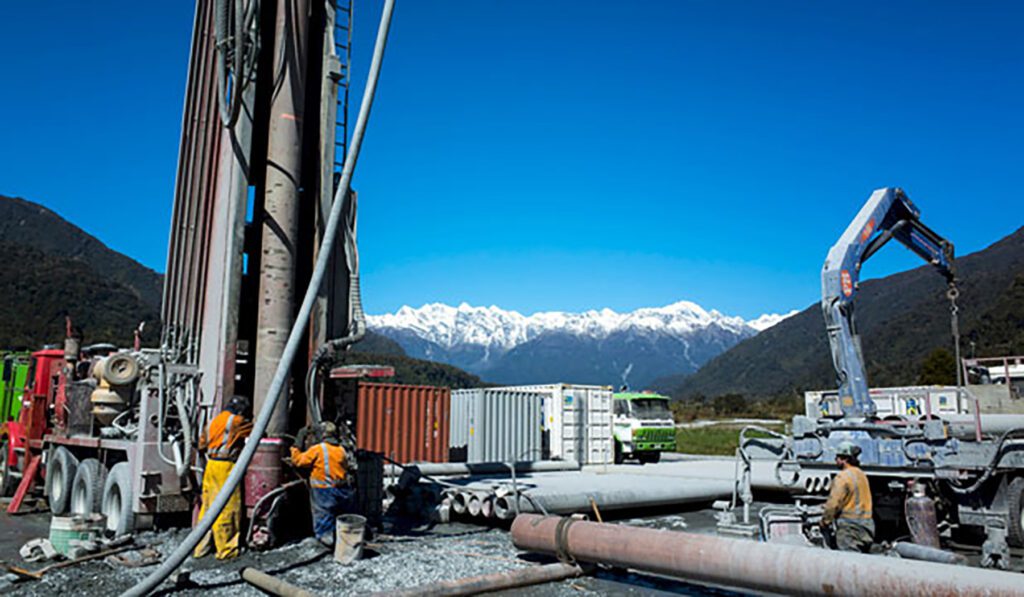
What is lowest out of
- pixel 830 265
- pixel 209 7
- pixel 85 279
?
pixel 830 265

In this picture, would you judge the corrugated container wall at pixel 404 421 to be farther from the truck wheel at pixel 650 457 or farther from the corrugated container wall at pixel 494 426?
the truck wheel at pixel 650 457

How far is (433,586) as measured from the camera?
25.2 ft

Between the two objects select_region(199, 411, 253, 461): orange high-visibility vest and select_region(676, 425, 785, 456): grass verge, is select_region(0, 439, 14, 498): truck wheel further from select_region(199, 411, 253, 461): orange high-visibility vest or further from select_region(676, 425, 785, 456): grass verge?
select_region(676, 425, 785, 456): grass verge

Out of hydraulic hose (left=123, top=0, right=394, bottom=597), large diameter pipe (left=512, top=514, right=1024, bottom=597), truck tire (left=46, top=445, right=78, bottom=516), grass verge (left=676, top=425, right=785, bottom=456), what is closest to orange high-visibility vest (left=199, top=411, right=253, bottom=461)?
hydraulic hose (left=123, top=0, right=394, bottom=597)

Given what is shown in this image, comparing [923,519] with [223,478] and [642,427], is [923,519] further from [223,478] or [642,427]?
[642,427]

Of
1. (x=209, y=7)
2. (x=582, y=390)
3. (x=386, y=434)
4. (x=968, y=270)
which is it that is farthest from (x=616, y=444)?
(x=968, y=270)

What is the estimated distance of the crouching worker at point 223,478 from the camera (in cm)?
947

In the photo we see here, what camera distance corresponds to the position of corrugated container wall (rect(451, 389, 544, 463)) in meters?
22.5

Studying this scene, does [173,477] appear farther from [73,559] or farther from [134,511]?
[73,559]

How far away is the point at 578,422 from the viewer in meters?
24.9

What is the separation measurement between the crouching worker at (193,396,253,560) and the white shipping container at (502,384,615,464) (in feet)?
51.4

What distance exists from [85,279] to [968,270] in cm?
14764

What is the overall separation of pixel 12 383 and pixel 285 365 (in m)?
12.5

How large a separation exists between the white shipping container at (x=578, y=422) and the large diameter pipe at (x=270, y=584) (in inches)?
651
